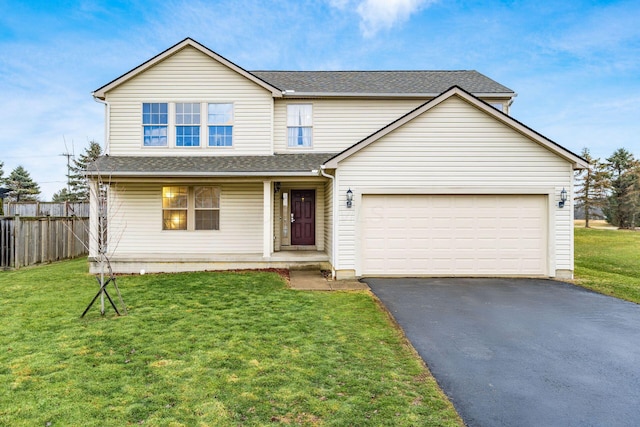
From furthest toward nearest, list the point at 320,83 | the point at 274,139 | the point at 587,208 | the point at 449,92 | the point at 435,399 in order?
the point at 587,208, the point at 320,83, the point at 274,139, the point at 449,92, the point at 435,399

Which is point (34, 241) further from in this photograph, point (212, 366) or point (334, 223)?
point (212, 366)

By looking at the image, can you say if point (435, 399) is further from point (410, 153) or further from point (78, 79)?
point (78, 79)

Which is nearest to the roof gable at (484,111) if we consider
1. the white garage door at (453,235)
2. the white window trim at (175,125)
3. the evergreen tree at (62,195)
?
the white garage door at (453,235)

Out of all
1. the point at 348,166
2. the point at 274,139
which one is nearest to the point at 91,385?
the point at 348,166

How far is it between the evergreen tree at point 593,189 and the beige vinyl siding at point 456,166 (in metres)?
29.9

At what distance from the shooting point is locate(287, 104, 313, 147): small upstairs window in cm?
1224

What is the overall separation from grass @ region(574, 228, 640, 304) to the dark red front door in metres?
8.14

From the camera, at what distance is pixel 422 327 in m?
5.52

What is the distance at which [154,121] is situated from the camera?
37.9 ft

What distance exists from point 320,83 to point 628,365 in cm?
1175

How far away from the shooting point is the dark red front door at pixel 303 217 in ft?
40.7

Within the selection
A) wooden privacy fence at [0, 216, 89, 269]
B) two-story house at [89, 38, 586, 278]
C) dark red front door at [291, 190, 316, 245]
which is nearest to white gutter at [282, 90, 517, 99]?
two-story house at [89, 38, 586, 278]

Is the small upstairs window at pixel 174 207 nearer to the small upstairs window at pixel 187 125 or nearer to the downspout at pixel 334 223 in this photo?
the small upstairs window at pixel 187 125

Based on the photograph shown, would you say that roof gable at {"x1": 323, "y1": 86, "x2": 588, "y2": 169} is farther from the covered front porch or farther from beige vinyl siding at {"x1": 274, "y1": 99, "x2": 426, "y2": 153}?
beige vinyl siding at {"x1": 274, "y1": 99, "x2": 426, "y2": 153}
